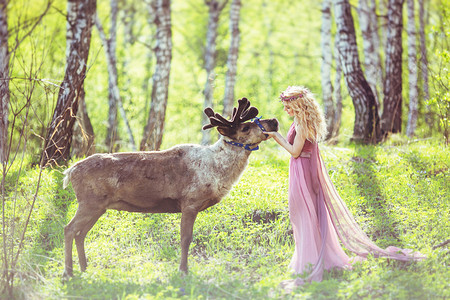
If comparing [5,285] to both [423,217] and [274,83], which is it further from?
[274,83]

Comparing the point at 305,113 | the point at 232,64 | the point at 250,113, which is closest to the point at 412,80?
the point at 232,64

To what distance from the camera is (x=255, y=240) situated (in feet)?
24.3

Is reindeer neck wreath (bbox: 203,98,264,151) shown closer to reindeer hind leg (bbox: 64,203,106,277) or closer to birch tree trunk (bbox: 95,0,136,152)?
reindeer hind leg (bbox: 64,203,106,277)

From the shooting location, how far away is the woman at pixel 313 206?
616cm

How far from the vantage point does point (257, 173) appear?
9.83 m

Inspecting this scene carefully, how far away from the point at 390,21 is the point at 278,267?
9.65m

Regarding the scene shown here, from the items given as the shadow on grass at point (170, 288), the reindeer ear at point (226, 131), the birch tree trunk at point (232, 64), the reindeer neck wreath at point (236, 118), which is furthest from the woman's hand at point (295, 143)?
the birch tree trunk at point (232, 64)

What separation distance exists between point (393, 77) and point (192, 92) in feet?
45.5

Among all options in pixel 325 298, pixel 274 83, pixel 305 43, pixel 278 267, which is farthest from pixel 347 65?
pixel 305 43

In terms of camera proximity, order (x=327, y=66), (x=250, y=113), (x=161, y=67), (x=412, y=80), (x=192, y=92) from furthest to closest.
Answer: (x=192, y=92) → (x=412, y=80) → (x=327, y=66) → (x=161, y=67) → (x=250, y=113)

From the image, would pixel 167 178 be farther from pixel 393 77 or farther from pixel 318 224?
pixel 393 77

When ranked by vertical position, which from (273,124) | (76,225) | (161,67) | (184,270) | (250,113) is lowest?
(184,270)

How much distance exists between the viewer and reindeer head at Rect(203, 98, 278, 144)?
20.1ft

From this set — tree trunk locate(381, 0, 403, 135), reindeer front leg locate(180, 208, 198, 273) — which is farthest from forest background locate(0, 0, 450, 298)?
reindeer front leg locate(180, 208, 198, 273)
